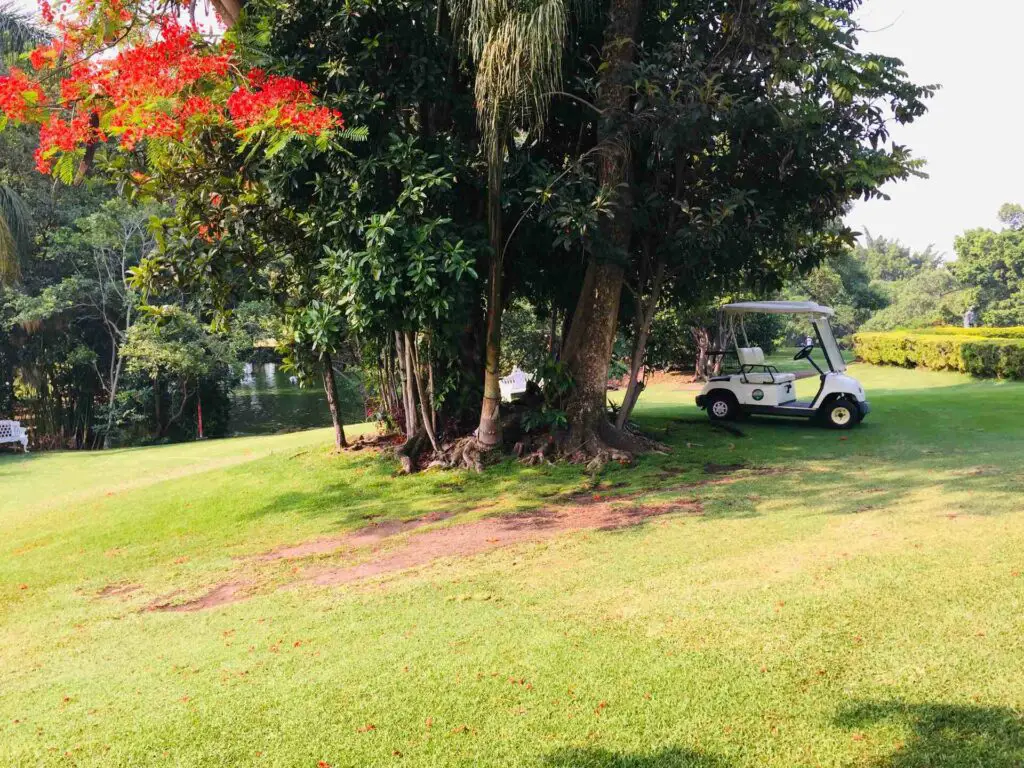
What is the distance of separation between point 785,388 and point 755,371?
54 cm

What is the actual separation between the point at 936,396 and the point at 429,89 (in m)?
11.3

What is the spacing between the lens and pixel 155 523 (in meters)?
9.69

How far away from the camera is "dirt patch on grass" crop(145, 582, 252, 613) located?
6.39 metres

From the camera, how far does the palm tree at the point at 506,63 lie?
8.32 metres

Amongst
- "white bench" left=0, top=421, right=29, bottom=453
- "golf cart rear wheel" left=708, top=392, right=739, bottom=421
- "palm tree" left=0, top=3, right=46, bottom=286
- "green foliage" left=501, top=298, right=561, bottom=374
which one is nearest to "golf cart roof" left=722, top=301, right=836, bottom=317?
"golf cart rear wheel" left=708, top=392, right=739, bottom=421

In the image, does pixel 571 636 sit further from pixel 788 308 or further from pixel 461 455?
pixel 788 308

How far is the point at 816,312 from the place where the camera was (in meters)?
12.5

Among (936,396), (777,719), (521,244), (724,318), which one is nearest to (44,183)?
(521,244)

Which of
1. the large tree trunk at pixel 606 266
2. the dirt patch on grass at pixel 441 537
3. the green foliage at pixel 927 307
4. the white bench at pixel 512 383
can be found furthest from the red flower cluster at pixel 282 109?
the green foliage at pixel 927 307

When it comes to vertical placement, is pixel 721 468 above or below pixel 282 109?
below

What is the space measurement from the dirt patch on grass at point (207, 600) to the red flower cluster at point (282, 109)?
446 cm

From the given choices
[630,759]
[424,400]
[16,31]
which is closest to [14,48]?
[16,31]

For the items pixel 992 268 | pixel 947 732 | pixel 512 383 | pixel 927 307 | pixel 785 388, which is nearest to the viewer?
pixel 947 732

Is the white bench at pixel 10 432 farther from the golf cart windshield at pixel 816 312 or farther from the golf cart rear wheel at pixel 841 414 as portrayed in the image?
the golf cart rear wheel at pixel 841 414
